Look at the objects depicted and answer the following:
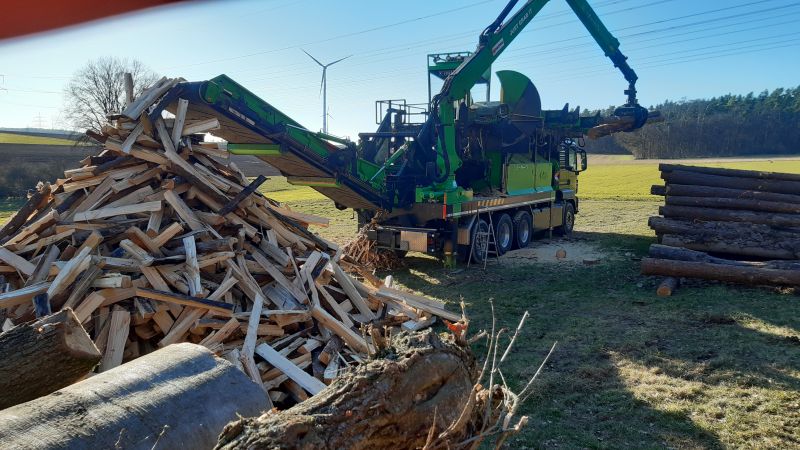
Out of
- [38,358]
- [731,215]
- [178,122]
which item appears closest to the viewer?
[38,358]

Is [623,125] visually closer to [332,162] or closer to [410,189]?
[410,189]

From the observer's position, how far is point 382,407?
2498 millimetres

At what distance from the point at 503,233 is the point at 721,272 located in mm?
4784

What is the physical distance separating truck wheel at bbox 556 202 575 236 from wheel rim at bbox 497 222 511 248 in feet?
11.2

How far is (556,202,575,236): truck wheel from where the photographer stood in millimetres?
16406

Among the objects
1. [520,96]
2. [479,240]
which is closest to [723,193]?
[520,96]

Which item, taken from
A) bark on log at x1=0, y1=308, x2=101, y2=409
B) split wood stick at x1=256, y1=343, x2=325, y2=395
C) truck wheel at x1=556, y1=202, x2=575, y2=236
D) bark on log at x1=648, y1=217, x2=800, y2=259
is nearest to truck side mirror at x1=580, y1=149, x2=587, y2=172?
truck wheel at x1=556, y1=202, x2=575, y2=236

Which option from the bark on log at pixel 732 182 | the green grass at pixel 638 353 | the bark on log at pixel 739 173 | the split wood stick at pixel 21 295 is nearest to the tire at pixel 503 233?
the green grass at pixel 638 353

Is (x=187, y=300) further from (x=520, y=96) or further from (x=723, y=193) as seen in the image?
(x=723, y=193)

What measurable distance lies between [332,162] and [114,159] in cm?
395

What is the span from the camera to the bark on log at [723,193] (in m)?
12.4

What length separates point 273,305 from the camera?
6.34m

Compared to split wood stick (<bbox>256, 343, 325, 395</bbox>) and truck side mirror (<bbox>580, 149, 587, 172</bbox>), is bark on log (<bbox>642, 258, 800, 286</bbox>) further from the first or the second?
truck side mirror (<bbox>580, 149, 587, 172</bbox>)

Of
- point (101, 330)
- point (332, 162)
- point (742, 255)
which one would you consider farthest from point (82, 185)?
point (742, 255)
